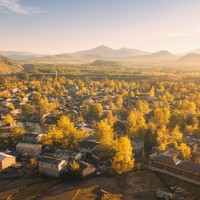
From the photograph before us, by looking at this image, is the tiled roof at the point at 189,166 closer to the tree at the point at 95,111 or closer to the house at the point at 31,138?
the house at the point at 31,138

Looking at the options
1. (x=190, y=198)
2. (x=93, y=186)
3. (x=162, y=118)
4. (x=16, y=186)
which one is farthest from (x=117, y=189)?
(x=162, y=118)

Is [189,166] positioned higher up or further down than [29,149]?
higher up

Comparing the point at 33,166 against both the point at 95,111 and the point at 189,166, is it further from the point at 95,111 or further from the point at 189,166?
the point at 95,111

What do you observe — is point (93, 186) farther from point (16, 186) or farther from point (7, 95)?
point (7, 95)

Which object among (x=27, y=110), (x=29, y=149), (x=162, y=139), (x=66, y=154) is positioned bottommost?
(x=29, y=149)

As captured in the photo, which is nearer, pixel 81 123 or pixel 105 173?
pixel 105 173

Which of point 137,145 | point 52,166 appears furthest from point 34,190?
point 137,145
